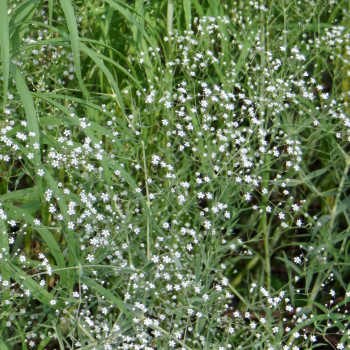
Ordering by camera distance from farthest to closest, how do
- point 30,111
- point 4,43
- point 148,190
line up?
1. point 148,190
2. point 30,111
3. point 4,43

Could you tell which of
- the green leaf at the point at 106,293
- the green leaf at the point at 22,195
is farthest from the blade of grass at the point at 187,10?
the green leaf at the point at 106,293

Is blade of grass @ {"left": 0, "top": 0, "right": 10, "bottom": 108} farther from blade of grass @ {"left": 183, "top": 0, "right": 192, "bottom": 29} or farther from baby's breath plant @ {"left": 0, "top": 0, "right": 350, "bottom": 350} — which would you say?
blade of grass @ {"left": 183, "top": 0, "right": 192, "bottom": 29}

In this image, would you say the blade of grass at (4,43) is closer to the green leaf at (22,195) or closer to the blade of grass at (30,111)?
the blade of grass at (30,111)

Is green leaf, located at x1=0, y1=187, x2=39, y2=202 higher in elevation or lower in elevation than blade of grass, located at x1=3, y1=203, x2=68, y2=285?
higher

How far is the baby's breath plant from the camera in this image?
7.28 ft

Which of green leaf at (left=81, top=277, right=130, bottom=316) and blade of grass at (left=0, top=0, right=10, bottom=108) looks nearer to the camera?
blade of grass at (left=0, top=0, right=10, bottom=108)

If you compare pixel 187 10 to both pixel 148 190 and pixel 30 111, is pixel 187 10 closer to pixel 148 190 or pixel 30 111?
pixel 148 190

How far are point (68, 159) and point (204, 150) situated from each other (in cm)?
59

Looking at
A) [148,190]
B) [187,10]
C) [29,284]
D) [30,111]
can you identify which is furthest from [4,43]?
[187,10]

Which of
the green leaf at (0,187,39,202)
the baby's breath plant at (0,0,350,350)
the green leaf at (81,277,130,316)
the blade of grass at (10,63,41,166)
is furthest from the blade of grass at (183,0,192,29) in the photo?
the green leaf at (81,277,130,316)

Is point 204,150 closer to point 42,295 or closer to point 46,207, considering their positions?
point 46,207

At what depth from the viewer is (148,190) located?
2.62 meters

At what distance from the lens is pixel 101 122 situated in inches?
115

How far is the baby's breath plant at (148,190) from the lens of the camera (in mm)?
2219
